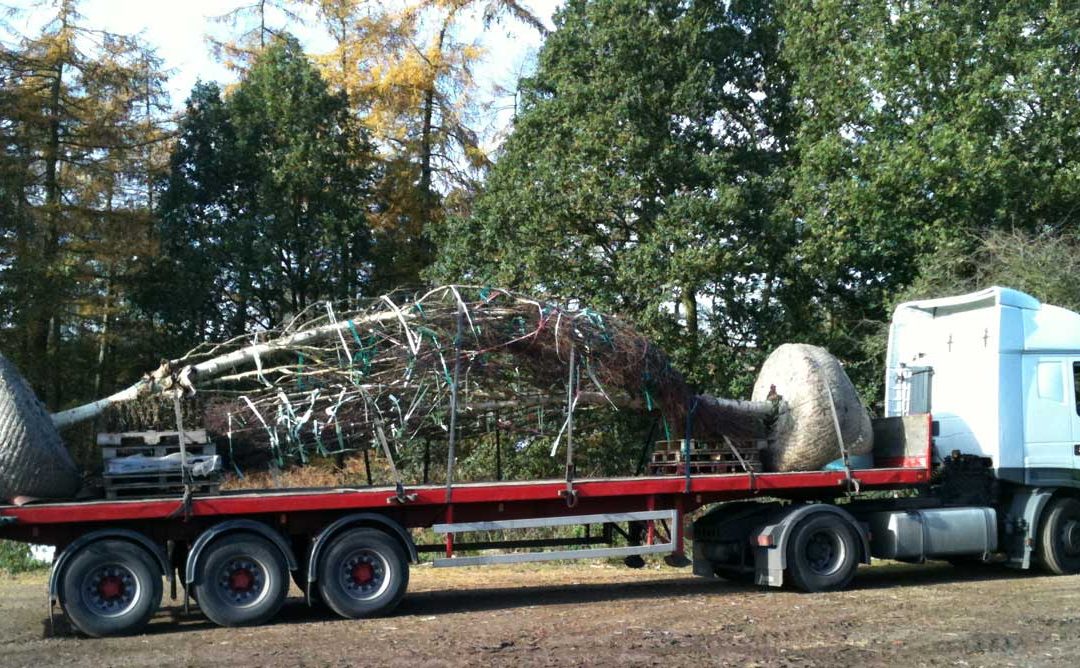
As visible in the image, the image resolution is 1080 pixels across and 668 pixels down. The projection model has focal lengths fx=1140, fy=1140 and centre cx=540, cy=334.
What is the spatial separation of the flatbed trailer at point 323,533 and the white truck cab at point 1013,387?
1.78 m

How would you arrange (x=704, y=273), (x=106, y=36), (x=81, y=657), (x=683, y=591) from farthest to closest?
(x=106, y=36)
(x=704, y=273)
(x=683, y=591)
(x=81, y=657)

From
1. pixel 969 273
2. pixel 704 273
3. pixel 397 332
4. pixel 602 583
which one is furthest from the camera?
pixel 969 273

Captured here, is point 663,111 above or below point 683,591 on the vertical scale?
above

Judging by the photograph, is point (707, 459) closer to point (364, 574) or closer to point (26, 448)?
point (364, 574)

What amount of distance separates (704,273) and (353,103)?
14.4 metres

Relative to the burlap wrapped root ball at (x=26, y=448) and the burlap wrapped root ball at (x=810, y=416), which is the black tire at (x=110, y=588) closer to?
the burlap wrapped root ball at (x=26, y=448)

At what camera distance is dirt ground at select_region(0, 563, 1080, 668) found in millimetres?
9273

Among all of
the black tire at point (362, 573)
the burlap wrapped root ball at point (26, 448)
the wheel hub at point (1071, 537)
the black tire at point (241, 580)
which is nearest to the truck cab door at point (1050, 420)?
the wheel hub at point (1071, 537)

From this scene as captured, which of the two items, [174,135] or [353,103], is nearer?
[174,135]

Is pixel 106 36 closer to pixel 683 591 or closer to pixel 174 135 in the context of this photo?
pixel 174 135

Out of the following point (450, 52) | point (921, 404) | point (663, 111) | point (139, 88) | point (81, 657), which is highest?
point (450, 52)

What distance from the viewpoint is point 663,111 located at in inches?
881

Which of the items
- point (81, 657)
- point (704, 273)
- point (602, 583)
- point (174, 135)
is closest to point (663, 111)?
point (704, 273)

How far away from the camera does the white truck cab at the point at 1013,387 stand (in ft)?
46.3
